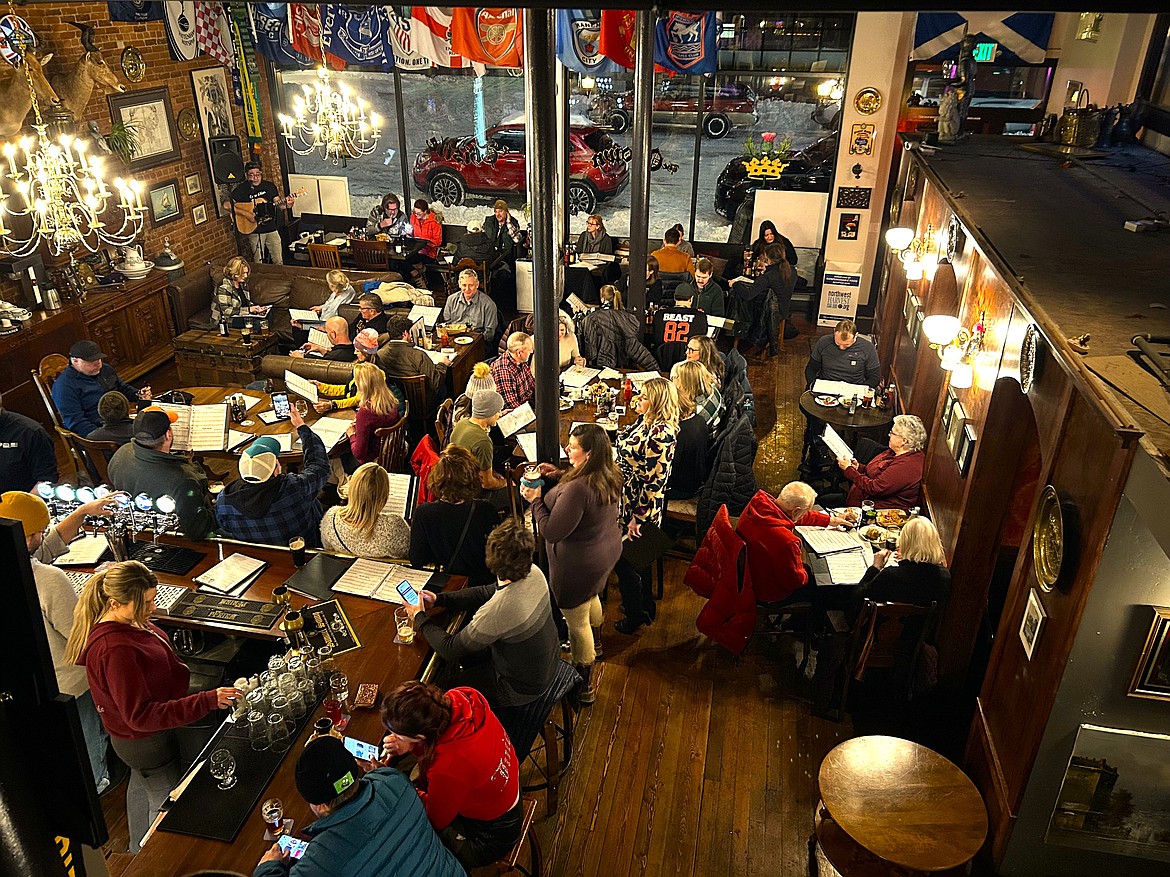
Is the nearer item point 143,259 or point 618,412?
point 618,412

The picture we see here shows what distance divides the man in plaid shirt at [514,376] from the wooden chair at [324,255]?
18.2 ft

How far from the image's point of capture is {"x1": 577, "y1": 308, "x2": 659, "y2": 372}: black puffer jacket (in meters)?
7.73

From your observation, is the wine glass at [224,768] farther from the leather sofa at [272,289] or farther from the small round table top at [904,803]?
the leather sofa at [272,289]

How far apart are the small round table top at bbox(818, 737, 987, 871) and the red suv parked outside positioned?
417 inches

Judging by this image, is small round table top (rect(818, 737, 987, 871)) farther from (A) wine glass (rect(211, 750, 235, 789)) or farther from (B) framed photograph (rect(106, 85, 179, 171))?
(B) framed photograph (rect(106, 85, 179, 171))

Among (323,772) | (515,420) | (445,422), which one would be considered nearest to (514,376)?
(515,420)

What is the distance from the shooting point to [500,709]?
3.98 metres

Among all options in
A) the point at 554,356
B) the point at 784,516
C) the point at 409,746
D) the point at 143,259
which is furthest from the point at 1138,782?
the point at 143,259

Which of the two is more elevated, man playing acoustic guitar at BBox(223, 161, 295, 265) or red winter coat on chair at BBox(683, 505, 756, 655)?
man playing acoustic guitar at BBox(223, 161, 295, 265)

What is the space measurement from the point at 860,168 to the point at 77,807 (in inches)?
447

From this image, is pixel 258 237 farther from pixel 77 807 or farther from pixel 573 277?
pixel 77 807

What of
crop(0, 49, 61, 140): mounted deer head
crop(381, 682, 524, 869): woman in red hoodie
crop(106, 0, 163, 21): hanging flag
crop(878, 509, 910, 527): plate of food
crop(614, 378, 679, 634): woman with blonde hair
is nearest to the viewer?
crop(381, 682, 524, 869): woman in red hoodie

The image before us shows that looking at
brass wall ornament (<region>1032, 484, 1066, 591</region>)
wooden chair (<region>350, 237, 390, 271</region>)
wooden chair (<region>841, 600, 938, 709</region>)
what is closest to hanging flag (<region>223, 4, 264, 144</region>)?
wooden chair (<region>350, 237, 390, 271</region>)

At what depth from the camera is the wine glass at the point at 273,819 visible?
313cm
